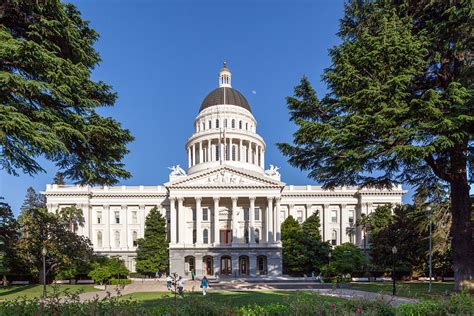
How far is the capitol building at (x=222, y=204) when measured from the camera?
54844 millimetres

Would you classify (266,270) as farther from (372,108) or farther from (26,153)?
(26,153)

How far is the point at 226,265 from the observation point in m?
56.1

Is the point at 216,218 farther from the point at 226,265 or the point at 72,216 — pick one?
the point at 72,216

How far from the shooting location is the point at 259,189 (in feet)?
184

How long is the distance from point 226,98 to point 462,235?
59841mm

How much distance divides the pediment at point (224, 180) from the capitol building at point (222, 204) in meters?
0.15

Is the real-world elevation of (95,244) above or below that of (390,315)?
below

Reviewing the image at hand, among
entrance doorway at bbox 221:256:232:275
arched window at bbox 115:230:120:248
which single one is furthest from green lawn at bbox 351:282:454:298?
arched window at bbox 115:230:120:248

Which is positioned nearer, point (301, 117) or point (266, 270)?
point (301, 117)

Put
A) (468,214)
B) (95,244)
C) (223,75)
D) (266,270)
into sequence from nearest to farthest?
(468,214), (266,270), (95,244), (223,75)

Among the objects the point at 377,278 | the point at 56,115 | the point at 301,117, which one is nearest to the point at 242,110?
the point at 377,278

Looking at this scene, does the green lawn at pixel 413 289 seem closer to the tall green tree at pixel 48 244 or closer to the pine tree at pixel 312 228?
the pine tree at pixel 312 228

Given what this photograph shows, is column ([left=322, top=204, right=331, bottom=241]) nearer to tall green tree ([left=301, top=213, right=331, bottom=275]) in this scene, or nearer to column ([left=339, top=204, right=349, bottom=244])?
column ([left=339, top=204, right=349, bottom=244])

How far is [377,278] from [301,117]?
37.7 m
